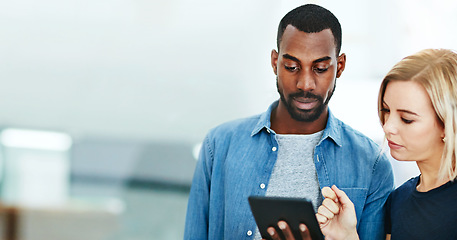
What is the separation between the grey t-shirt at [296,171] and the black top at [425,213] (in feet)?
0.72

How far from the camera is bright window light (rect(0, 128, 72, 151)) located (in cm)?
318

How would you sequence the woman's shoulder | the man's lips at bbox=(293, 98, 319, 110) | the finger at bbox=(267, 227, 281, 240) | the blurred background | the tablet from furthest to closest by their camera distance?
1. the blurred background
2. the man's lips at bbox=(293, 98, 319, 110)
3. the woman's shoulder
4. the finger at bbox=(267, 227, 281, 240)
5. the tablet

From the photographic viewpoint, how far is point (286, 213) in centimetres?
134

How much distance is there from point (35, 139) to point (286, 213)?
2.21 m

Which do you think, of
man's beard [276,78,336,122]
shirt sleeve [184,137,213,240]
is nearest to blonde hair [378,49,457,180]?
man's beard [276,78,336,122]

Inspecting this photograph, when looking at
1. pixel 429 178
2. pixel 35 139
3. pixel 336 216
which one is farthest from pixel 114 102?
pixel 429 178

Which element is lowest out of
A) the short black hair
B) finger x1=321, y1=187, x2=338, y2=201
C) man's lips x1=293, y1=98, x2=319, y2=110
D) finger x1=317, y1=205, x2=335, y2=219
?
finger x1=317, y1=205, x2=335, y2=219

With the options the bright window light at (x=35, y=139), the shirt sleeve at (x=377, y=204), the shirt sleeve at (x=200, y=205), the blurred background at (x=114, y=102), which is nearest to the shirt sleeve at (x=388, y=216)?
the shirt sleeve at (x=377, y=204)

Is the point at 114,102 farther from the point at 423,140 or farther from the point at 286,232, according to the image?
the point at 423,140

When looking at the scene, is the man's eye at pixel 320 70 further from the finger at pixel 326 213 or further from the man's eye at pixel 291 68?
the finger at pixel 326 213

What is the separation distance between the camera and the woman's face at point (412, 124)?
4.58ft

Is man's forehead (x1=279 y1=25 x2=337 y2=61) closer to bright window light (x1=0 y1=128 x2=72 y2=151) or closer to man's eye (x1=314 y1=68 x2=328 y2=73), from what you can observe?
man's eye (x1=314 y1=68 x2=328 y2=73)

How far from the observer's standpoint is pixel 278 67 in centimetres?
164

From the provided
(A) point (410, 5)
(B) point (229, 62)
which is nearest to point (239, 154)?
(A) point (410, 5)
